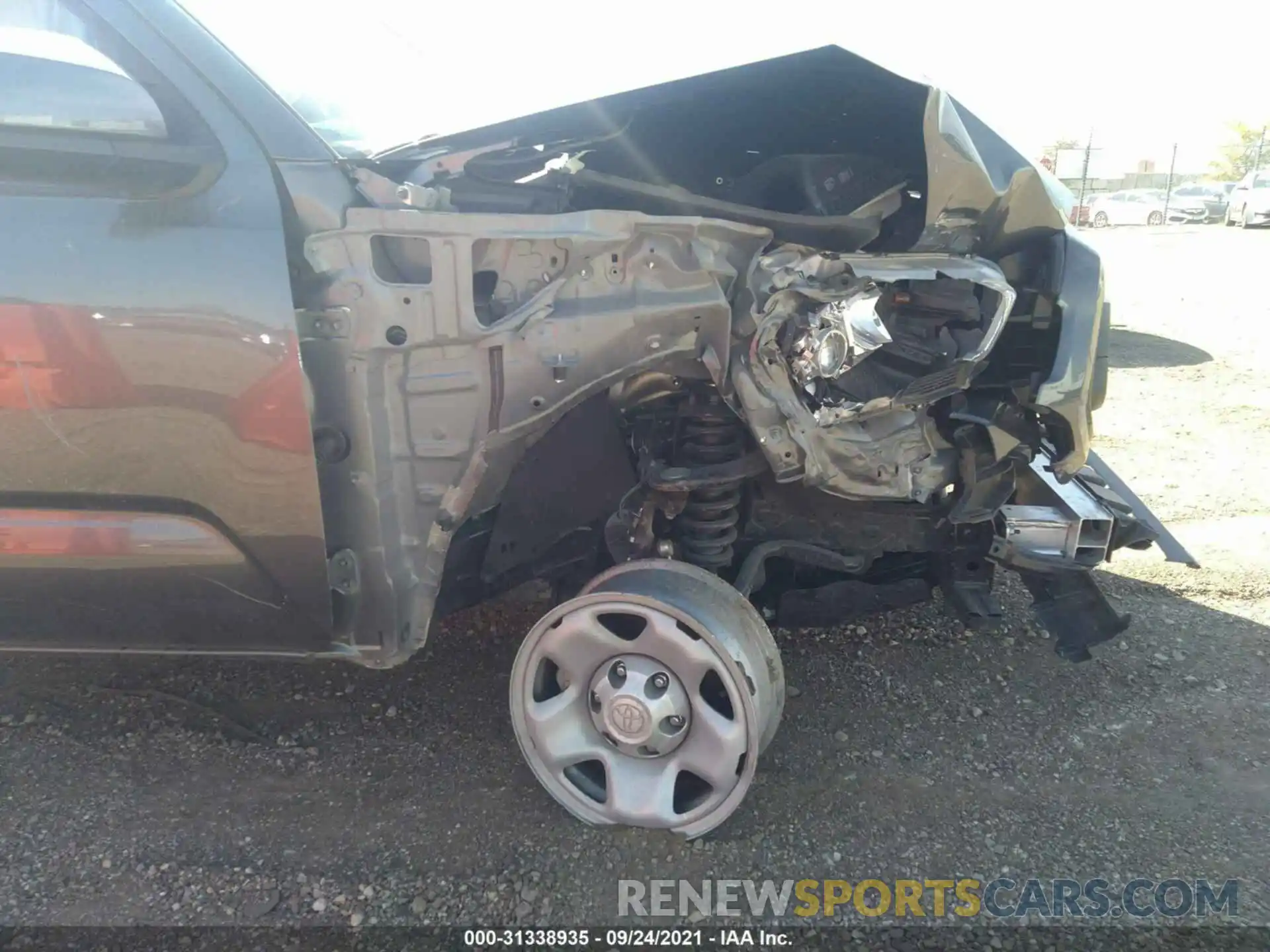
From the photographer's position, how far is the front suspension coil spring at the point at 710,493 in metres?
2.64

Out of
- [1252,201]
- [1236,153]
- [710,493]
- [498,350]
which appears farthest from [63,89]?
[1236,153]

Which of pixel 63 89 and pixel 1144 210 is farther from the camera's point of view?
pixel 1144 210

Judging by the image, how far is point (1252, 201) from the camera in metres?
22.5

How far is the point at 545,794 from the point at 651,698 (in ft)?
1.74

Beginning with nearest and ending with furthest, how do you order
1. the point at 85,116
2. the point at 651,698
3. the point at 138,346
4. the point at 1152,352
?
1. the point at 138,346
2. the point at 85,116
3. the point at 651,698
4. the point at 1152,352

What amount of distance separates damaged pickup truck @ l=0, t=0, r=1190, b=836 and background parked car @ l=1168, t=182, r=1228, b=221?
30089mm

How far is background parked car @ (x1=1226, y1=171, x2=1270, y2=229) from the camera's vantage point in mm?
22234

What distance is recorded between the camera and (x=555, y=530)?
117 inches

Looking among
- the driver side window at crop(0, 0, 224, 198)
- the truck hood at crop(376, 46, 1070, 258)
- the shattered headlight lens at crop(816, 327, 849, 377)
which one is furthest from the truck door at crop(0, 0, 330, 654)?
the shattered headlight lens at crop(816, 327, 849, 377)

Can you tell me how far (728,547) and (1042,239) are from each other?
124cm

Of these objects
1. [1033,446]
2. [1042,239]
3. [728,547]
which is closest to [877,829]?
[728,547]

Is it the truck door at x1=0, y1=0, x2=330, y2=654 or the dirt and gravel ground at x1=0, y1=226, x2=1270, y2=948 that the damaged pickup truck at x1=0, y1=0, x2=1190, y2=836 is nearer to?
the truck door at x1=0, y1=0, x2=330, y2=654

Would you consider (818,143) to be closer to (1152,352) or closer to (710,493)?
(710,493)

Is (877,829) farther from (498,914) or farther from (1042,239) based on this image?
(1042,239)
